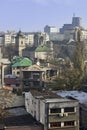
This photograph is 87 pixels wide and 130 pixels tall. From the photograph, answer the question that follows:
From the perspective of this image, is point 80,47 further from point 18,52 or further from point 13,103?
point 18,52

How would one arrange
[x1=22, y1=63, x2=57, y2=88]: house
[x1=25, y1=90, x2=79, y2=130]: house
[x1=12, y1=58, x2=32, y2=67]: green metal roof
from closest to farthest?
1. [x1=25, y1=90, x2=79, y2=130]: house
2. [x1=22, y1=63, x2=57, y2=88]: house
3. [x1=12, y1=58, x2=32, y2=67]: green metal roof

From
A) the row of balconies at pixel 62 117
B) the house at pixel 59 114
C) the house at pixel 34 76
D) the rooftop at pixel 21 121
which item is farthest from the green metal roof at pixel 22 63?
the row of balconies at pixel 62 117

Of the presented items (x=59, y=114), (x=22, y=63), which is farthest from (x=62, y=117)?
(x=22, y=63)

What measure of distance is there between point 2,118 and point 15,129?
1.57 metres

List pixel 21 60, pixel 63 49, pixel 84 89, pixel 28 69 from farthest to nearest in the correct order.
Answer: pixel 63 49, pixel 21 60, pixel 28 69, pixel 84 89

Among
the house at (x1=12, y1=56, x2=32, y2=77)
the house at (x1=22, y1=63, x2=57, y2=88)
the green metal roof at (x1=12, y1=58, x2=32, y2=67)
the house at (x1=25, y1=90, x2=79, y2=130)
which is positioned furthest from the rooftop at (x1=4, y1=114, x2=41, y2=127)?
the green metal roof at (x1=12, y1=58, x2=32, y2=67)

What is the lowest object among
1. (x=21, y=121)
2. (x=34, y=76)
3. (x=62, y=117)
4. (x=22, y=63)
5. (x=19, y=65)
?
(x=34, y=76)

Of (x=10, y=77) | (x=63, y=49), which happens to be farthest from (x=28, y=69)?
(x=63, y=49)

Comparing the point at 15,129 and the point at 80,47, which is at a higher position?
the point at 80,47

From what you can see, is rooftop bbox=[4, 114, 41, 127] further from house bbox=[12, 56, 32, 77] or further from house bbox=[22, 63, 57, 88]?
house bbox=[12, 56, 32, 77]

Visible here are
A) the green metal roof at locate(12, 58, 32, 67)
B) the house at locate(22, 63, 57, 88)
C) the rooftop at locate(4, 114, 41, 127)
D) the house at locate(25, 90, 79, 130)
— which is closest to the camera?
the house at locate(25, 90, 79, 130)

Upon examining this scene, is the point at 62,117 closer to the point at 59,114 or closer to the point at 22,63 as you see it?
the point at 59,114

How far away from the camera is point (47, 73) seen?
30.7m

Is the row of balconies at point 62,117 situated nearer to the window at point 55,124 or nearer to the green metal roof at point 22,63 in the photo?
the window at point 55,124
